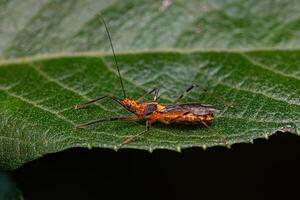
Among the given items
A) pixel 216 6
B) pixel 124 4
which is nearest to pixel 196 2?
pixel 216 6

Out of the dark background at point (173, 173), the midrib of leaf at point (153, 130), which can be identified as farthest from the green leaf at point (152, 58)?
the dark background at point (173, 173)

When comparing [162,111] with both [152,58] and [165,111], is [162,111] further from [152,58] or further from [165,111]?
[152,58]

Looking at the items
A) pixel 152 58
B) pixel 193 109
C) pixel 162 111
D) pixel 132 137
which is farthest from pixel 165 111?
pixel 132 137

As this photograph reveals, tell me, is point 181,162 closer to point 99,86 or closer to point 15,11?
point 99,86

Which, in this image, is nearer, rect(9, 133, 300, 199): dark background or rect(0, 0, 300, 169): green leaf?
rect(0, 0, 300, 169): green leaf

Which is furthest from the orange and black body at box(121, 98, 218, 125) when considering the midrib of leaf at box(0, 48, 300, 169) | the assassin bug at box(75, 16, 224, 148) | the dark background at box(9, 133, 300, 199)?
the dark background at box(9, 133, 300, 199)

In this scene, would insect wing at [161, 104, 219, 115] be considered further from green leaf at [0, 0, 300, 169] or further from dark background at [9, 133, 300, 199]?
Result: dark background at [9, 133, 300, 199]

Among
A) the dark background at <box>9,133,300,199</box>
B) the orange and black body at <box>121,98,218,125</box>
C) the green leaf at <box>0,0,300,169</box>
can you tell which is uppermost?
the green leaf at <box>0,0,300,169</box>
